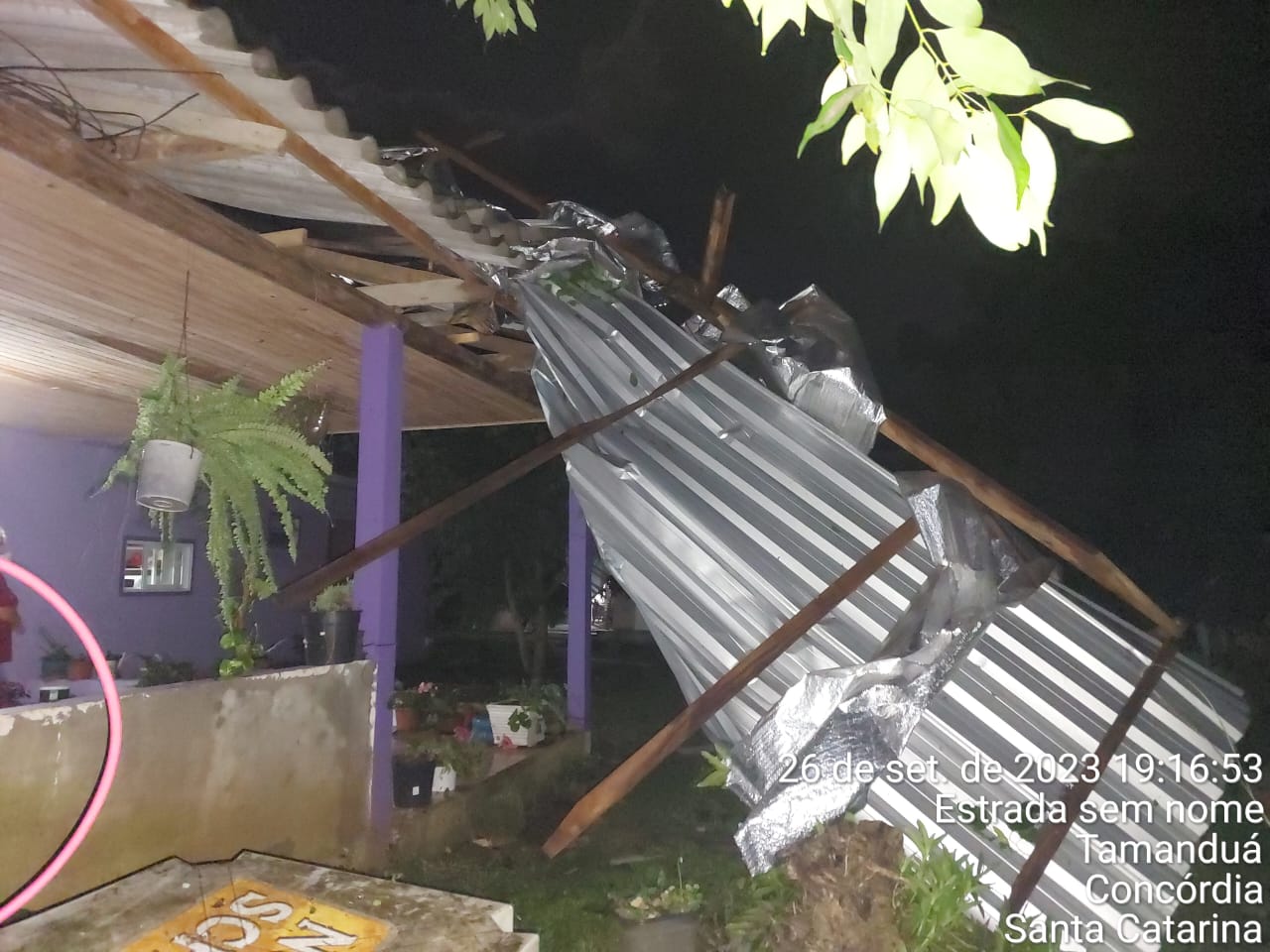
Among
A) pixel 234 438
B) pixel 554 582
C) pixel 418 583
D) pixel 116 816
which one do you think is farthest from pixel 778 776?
pixel 418 583

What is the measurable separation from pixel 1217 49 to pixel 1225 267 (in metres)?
2.82

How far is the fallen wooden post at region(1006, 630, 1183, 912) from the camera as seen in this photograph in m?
3.04

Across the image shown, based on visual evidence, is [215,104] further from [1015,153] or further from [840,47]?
[1015,153]

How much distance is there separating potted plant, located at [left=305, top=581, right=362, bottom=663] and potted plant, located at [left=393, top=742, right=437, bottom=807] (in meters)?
0.83

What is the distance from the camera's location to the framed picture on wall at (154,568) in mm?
7816

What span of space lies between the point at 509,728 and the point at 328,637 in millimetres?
2771

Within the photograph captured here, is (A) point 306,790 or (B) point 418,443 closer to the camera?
(A) point 306,790

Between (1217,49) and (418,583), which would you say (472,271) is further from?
(418,583)

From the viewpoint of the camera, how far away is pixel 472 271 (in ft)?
13.0

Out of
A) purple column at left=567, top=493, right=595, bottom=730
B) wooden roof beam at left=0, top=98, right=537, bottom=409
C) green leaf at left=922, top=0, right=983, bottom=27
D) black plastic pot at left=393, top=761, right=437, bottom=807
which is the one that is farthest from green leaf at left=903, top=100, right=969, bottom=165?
purple column at left=567, top=493, right=595, bottom=730

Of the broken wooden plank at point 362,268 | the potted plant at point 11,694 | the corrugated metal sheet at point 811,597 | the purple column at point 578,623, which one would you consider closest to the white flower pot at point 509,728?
the purple column at point 578,623

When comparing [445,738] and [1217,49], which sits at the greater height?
[1217,49]

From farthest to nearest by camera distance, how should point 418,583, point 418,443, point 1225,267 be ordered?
point 418,583 → point 418,443 → point 1225,267

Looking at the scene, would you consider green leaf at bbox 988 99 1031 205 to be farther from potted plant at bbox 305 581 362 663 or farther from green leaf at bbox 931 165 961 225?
potted plant at bbox 305 581 362 663
